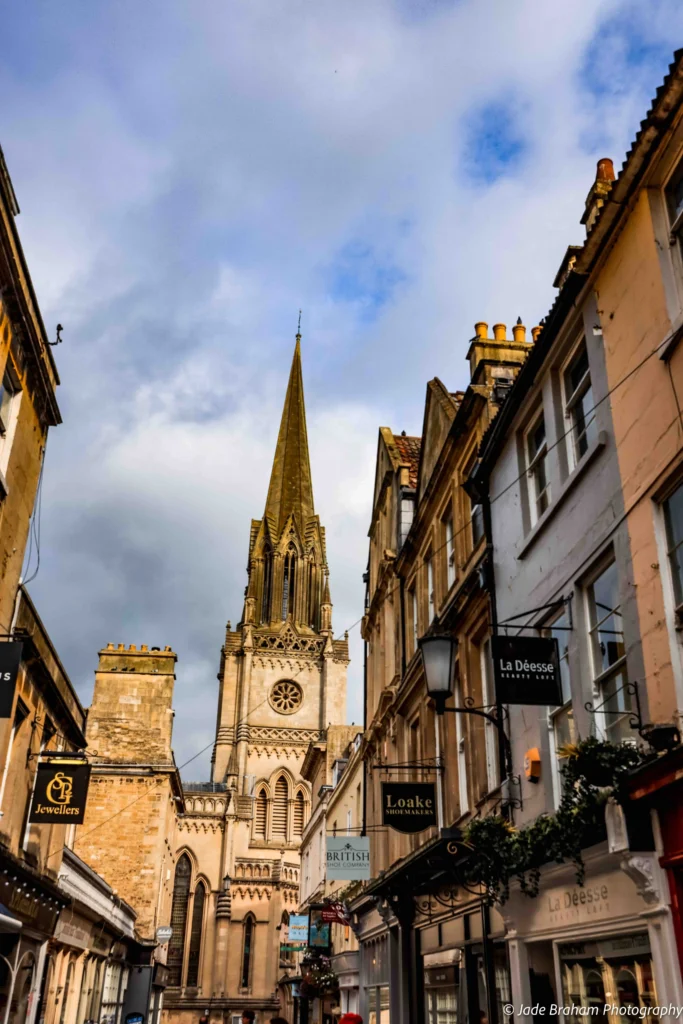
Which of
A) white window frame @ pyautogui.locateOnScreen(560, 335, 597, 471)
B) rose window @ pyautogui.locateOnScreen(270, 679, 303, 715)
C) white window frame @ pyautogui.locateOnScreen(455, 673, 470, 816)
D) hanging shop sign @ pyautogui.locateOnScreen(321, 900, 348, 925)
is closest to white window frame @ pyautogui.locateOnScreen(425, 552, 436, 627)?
white window frame @ pyautogui.locateOnScreen(455, 673, 470, 816)

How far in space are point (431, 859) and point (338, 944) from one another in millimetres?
17725

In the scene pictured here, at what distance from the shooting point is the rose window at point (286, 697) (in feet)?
228

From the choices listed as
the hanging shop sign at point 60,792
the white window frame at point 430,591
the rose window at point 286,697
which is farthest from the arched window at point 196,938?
the white window frame at point 430,591

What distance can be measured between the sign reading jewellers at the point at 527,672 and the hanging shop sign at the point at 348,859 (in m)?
9.92

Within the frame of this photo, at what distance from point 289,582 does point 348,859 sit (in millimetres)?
60359

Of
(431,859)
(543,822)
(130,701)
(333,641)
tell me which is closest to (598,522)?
(543,822)

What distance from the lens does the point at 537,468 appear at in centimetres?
1067

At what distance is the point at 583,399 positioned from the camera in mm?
9297

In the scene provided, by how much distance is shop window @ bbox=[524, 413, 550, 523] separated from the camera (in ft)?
34.1

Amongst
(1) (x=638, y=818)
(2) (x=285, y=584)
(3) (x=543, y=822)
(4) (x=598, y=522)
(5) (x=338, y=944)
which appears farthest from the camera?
(2) (x=285, y=584)

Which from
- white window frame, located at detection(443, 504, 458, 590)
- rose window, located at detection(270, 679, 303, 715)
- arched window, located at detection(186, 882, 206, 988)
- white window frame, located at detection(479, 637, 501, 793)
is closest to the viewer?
white window frame, located at detection(479, 637, 501, 793)

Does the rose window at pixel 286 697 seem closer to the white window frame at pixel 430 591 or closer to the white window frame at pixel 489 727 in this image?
the white window frame at pixel 430 591

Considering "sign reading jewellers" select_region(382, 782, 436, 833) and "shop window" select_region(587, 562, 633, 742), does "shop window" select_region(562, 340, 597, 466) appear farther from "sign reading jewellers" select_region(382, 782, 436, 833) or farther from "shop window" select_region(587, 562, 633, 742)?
"sign reading jewellers" select_region(382, 782, 436, 833)

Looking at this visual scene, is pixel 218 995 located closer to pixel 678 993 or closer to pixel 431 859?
pixel 431 859
